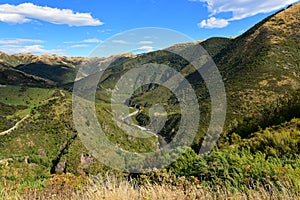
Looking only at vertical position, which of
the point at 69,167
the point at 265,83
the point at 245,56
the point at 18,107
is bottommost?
the point at 69,167

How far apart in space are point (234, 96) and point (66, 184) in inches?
2928

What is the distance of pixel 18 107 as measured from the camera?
107625mm

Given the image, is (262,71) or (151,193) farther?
(262,71)

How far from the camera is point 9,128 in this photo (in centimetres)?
8831

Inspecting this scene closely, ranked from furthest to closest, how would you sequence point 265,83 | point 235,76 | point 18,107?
point 18,107
point 235,76
point 265,83

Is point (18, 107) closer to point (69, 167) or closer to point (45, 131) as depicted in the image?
point (45, 131)

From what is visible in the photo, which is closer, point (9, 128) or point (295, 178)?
point (295, 178)

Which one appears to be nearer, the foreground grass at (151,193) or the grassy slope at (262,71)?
the foreground grass at (151,193)

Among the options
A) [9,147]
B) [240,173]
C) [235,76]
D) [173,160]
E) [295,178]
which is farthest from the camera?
[235,76]

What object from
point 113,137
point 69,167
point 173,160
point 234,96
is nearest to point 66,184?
point 173,160

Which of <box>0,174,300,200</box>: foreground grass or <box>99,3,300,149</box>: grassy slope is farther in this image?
<box>99,3,300,149</box>: grassy slope

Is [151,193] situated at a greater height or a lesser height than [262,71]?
lesser

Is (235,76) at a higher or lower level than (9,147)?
higher

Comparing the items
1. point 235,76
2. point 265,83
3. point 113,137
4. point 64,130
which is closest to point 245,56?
point 235,76
